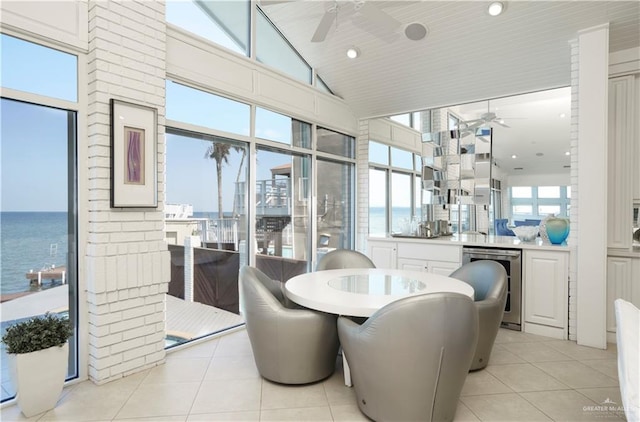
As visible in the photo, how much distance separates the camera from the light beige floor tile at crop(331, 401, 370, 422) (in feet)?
7.27

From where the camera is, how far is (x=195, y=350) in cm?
333

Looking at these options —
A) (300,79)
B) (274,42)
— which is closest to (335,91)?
(300,79)

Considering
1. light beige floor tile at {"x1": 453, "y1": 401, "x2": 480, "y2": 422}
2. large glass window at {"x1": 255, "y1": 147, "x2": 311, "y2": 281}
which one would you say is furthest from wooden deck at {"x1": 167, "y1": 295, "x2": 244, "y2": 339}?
light beige floor tile at {"x1": 453, "y1": 401, "x2": 480, "y2": 422}

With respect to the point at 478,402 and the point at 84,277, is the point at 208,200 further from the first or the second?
the point at 478,402

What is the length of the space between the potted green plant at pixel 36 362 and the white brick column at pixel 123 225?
37 cm

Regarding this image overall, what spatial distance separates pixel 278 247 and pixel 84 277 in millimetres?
2188

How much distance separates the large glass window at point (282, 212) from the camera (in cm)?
422

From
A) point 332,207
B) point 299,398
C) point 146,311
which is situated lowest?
point 299,398

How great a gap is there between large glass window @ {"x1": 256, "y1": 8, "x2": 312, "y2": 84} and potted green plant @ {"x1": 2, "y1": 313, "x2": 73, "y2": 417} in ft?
10.8

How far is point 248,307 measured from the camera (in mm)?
2672

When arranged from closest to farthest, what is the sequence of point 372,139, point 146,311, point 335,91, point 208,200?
point 146,311, point 208,200, point 335,91, point 372,139

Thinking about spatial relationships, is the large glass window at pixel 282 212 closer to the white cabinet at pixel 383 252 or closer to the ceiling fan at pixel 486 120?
the white cabinet at pixel 383 252

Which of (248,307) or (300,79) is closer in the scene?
(248,307)

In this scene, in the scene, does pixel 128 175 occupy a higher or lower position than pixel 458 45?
lower
